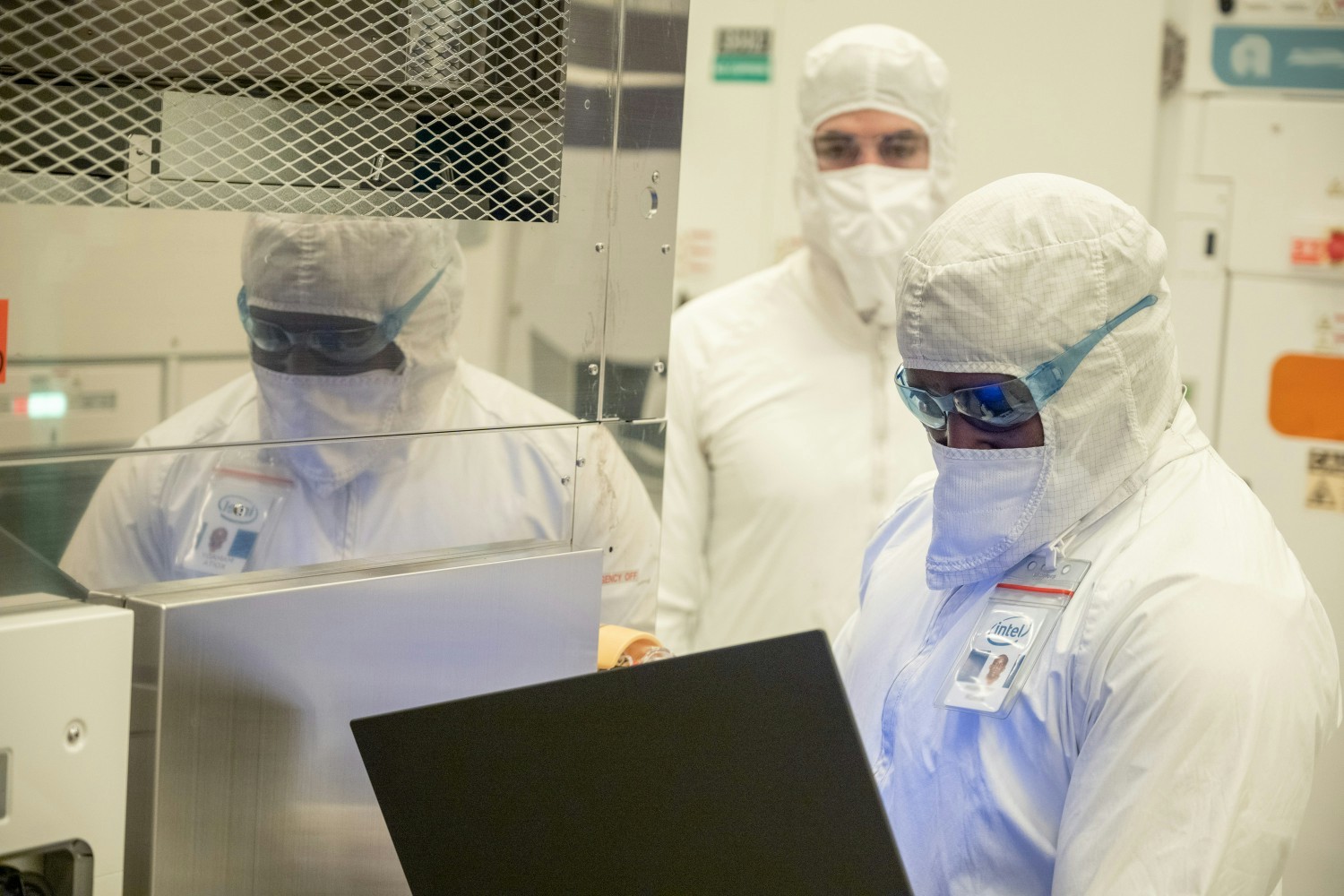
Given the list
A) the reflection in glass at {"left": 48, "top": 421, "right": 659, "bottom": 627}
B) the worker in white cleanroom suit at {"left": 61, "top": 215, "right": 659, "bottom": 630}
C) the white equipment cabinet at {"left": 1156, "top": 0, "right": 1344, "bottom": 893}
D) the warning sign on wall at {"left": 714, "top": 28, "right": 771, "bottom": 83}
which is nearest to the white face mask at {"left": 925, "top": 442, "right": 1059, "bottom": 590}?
the reflection in glass at {"left": 48, "top": 421, "right": 659, "bottom": 627}

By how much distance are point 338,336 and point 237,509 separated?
12 centimetres

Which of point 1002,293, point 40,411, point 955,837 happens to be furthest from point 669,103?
point 955,837

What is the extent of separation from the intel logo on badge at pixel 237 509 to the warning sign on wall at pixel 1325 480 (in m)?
2.45

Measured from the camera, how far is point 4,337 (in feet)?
2.04

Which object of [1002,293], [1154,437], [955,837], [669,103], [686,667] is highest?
[669,103]

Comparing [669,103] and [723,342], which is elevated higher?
[669,103]

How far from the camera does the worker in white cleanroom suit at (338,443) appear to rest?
2.31 ft

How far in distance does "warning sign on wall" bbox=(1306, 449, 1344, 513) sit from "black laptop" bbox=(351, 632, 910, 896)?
2277mm

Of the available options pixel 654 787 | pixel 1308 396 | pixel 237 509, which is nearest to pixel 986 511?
pixel 654 787

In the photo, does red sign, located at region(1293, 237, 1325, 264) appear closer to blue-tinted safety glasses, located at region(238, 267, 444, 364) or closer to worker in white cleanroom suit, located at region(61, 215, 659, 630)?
worker in white cleanroom suit, located at region(61, 215, 659, 630)

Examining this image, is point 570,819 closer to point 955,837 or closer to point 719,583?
point 955,837

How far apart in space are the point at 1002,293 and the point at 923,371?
11 centimetres

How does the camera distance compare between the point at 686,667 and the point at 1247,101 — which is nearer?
the point at 686,667

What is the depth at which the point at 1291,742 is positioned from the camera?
0.96 metres
